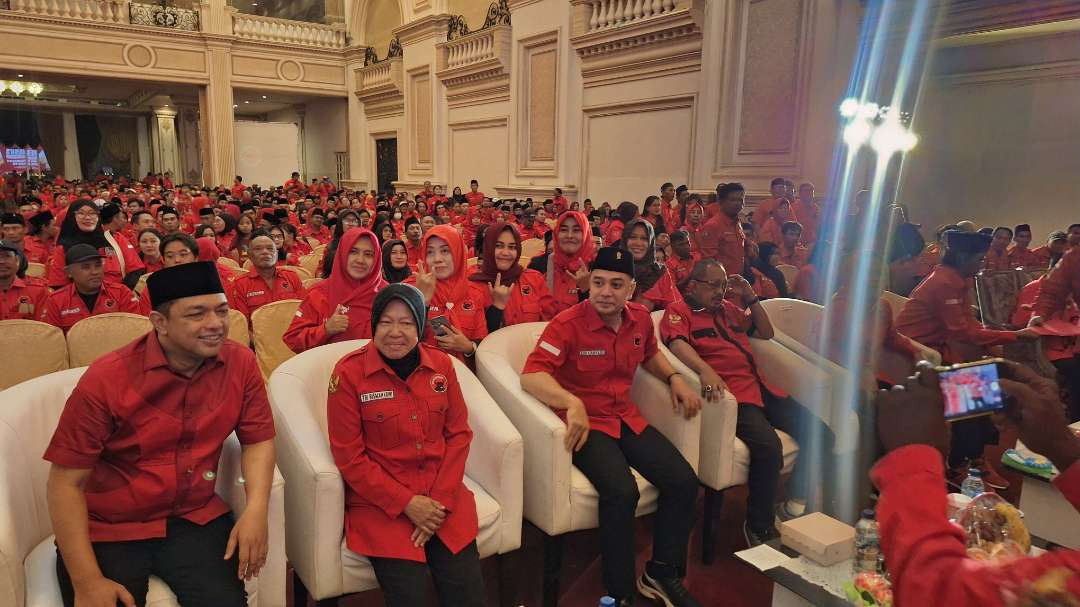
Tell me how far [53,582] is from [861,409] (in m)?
2.70

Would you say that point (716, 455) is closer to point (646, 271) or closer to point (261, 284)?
point (646, 271)

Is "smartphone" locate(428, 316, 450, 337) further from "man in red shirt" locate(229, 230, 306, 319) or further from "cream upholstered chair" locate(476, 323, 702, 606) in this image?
"man in red shirt" locate(229, 230, 306, 319)

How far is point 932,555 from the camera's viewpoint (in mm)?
921

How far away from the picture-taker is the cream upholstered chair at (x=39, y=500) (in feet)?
4.94

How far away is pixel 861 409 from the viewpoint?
2562mm

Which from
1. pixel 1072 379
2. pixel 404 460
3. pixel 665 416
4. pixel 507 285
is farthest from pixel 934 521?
pixel 1072 379

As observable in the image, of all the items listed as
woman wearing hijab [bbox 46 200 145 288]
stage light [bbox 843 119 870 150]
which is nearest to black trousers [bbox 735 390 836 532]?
woman wearing hijab [bbox 46 200 145 288]

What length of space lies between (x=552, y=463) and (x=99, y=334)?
2108mm

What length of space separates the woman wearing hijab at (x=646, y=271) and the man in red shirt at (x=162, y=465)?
7.96ft

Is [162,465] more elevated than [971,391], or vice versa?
[971,391]

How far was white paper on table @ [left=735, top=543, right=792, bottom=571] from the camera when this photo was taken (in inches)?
74.9

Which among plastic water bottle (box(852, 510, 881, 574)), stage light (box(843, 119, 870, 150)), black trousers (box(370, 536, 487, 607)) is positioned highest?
stage light (box(843, 119, 870, 150))

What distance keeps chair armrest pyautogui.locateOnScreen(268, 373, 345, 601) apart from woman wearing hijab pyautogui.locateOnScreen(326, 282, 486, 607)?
0.15 ft

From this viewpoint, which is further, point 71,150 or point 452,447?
point 71,150
